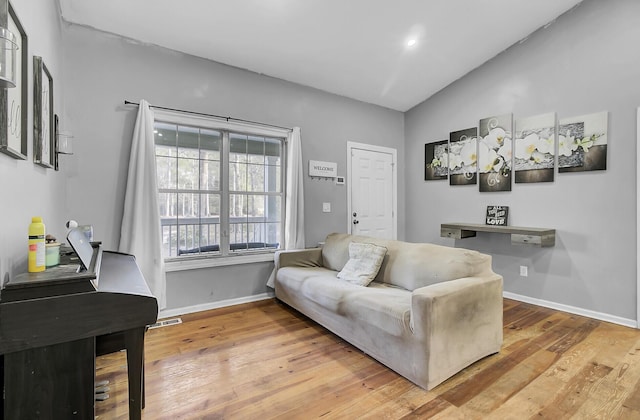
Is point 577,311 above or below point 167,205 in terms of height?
below

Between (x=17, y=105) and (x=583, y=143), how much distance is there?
457 centimetres

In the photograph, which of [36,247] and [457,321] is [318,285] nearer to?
[457,321]

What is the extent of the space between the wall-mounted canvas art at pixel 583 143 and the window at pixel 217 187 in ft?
10.6

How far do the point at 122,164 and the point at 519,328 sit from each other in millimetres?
4142

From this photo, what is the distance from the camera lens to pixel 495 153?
3.89 meters

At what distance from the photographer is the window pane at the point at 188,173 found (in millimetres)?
3234

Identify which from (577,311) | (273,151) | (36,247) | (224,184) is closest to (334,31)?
(273,151)

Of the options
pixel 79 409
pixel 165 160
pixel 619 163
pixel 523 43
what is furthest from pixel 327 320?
pixel 523 43

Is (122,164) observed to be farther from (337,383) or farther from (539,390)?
(539,390)

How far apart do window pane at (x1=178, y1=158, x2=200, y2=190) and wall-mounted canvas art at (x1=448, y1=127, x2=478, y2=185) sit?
3.46m

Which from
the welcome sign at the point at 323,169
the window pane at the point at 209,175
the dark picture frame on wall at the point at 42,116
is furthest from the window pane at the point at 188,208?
the welcome sign at the point at 323,169

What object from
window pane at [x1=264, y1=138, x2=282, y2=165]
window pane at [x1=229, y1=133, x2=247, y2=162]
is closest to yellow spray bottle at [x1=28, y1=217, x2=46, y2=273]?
window pane at [x1=229, y1=133, x2=247, y2=162]

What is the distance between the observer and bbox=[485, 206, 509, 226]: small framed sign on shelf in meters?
3.79

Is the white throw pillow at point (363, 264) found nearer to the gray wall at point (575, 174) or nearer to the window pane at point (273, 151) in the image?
the window pane at point (273, 151)
